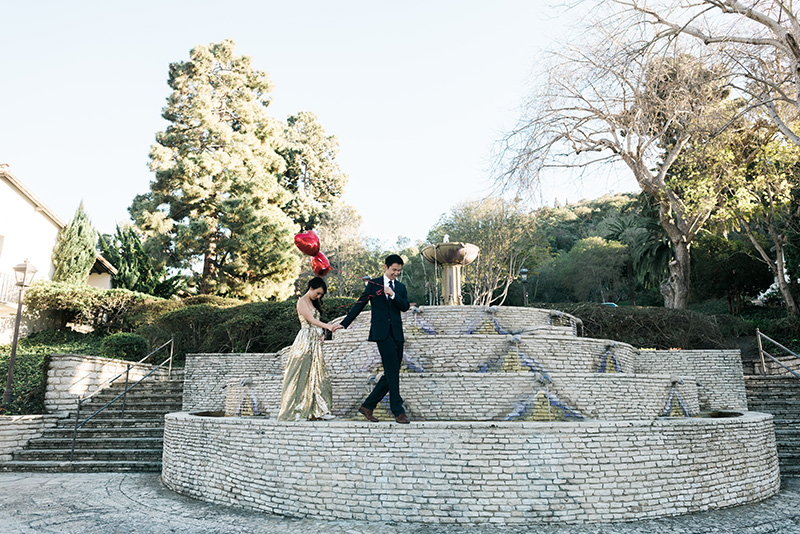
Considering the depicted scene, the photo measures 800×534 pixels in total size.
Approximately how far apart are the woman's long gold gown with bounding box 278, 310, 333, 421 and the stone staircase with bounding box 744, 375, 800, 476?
252 inches

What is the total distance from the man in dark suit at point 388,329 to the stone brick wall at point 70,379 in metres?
7.79

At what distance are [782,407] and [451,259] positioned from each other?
706 cm

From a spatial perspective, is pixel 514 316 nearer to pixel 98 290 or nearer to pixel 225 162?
pixel 98 290

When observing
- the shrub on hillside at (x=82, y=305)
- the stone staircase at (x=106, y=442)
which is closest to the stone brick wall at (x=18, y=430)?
the stone staircase at (x=106, y=442)

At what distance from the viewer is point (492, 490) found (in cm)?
485

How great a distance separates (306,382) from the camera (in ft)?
19.8

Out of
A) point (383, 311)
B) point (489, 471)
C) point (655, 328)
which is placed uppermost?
point (655, 328)

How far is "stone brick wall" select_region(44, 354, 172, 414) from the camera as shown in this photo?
1046 centimetres

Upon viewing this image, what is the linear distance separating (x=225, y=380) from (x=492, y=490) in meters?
8.20

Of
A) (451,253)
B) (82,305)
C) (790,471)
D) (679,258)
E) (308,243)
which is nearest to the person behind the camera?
(308,243)

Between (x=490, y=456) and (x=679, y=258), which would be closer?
(x=490, y=456)

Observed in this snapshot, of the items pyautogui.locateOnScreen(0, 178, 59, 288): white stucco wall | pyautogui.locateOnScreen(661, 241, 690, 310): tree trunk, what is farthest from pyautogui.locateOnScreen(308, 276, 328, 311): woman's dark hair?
pyautogui.locateOnScreen(0, 178, 59, 288): white stucco wall

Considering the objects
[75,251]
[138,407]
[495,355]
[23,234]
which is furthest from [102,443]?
[23,234]

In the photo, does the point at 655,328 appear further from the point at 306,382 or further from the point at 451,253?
the point at 306,382
